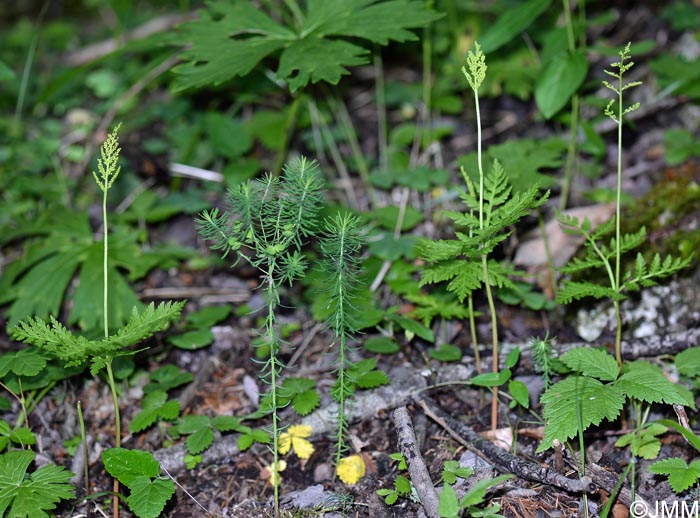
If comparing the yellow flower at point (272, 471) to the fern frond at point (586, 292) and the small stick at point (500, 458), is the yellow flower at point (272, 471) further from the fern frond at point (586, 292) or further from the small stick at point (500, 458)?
the fern frond at point (586, 292)

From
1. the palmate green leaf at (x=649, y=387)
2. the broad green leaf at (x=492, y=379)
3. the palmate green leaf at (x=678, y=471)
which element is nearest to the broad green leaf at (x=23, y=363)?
the broad green leaf at (x=492, y=379)

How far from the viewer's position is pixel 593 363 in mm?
2328

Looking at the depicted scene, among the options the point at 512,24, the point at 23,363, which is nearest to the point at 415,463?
the point at 23,363

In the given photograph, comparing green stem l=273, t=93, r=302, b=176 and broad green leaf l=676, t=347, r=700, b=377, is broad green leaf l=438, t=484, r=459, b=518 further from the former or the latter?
green stem l=273, t=93, r=302, b=176

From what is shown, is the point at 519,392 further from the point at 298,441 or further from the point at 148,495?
the point at 148,495

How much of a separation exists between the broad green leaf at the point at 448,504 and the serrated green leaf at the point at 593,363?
2.10 feet

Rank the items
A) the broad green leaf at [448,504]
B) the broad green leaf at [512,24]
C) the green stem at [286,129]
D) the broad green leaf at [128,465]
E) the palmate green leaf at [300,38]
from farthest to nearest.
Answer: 1. the green stem at [286,129]
2. the broad green leaf at [512,24]
3. the palmate green leaf at [300,38]
4. the broad green leaf at [128,465]
5. the broad green leaf at [448,504]

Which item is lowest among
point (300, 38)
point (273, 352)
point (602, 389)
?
point (602, 389)

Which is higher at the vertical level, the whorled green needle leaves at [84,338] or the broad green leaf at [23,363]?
→ the whorled green needle leaves at [84,338]

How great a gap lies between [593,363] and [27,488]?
2039 mm

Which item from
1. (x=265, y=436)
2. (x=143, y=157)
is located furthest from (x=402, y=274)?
(x=143, y=157)

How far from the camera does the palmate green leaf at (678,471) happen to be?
6.98 ft

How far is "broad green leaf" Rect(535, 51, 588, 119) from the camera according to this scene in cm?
315

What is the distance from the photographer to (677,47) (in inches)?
171
